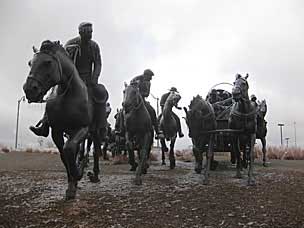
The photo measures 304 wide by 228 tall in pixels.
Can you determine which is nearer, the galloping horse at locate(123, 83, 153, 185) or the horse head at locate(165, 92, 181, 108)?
the galloping horse at locate(123, 83, 153, 185)

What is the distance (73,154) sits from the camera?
7.08 meters

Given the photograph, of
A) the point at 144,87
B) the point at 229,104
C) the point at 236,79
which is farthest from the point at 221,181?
the point at 229,104

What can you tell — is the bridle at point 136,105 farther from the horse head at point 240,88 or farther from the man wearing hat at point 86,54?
the horse head at point 240,88

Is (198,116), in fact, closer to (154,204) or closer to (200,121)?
(200,121)

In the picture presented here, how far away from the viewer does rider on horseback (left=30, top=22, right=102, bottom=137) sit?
8.86 meters

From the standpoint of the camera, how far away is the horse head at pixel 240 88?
9.80 meters

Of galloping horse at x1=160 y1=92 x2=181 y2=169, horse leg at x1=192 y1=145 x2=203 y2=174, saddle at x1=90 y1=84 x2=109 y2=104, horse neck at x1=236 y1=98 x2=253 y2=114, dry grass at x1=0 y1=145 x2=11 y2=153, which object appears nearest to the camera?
saddle at x1=90 y1=84 x2=109 y2=104

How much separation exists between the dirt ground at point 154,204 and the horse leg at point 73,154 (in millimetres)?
214

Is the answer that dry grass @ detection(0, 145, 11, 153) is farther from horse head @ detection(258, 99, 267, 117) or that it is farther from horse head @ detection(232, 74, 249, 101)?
horse head @ detection(232, 74, 249, 101)

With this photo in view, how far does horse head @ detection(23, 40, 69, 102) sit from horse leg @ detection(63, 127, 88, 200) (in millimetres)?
956

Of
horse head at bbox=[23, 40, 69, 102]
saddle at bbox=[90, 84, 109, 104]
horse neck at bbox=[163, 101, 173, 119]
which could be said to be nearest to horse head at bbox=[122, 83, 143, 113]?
saddle at bbox=[90, 84, 109, 104]

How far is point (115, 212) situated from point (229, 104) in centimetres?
913

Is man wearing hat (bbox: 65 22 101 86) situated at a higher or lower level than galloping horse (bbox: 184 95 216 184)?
higher

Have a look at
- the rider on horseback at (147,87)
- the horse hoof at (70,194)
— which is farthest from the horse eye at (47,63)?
the rider on horseback at (147,87)
